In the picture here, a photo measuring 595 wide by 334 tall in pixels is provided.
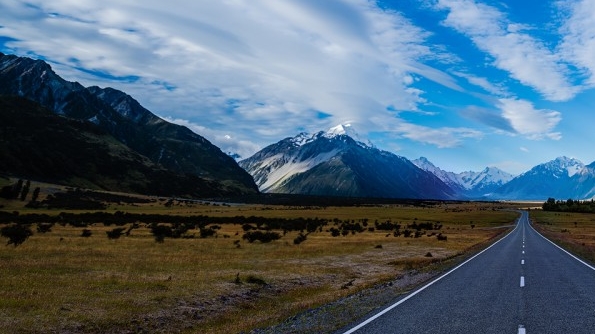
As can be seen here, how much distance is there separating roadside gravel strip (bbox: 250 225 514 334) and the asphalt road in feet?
1.92

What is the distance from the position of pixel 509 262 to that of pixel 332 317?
70.4 feet

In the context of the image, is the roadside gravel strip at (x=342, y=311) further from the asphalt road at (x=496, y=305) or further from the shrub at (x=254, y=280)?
the shrub at (x=254, y=280)

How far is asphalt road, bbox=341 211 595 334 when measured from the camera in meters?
12.6

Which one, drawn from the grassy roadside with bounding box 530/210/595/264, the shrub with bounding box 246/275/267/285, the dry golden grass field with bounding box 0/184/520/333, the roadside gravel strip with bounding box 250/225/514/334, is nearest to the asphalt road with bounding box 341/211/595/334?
the roadside gravel strip with bounding box 250/225/514/334

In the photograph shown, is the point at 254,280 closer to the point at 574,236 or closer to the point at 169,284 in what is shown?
the point at 169,284

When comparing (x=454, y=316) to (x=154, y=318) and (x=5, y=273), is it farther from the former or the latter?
(x=5, y=273)

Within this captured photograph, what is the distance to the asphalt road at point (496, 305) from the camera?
41.4ft

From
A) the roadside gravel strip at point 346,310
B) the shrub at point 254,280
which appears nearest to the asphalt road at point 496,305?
the roadside gravel strip at point 346,310

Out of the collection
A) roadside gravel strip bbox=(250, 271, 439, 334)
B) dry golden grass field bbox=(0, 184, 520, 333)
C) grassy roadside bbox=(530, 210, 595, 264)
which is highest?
grassy roadside bbox=(530, 210, 595, 264)

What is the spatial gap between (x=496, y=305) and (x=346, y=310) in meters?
5.12

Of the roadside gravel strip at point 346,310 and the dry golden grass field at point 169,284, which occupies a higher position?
the roadside gravel strip at point 346,310

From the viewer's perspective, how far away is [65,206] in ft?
380

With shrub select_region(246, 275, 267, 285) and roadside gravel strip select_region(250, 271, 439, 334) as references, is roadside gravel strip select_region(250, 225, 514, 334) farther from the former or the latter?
shrub select_region(246, 275, 267, 285)

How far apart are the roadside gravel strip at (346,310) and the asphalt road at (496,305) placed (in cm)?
→ 58
